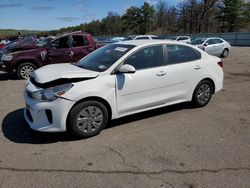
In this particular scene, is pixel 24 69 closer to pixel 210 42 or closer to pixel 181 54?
pixel 181 54

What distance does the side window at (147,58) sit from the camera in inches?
192

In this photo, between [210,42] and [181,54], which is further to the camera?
[210,42]

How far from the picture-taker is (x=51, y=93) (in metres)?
4.12

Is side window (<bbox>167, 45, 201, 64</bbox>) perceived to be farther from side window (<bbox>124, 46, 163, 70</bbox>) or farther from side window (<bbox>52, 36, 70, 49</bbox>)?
side window (<bbox>52, 36, 70, 49</bbox>)

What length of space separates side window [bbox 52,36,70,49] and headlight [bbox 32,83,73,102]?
687 cm

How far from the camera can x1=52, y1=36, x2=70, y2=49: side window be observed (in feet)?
35.0

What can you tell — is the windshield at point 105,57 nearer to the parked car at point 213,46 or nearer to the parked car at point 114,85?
the parked car at point 114,85

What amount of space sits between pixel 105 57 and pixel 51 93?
1.45 metres

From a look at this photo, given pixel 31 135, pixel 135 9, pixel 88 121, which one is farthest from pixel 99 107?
pixel 135 9

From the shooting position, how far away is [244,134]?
454cm

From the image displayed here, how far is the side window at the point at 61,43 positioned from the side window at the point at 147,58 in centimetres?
642

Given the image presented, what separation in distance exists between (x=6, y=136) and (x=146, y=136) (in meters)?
2.46

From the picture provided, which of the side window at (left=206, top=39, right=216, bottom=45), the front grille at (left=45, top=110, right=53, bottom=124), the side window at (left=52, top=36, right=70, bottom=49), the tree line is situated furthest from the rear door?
the tree line

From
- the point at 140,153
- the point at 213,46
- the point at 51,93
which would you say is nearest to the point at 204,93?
the point at 140,153
